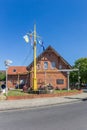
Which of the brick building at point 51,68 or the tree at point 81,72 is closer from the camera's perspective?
the brick building at point 51,68

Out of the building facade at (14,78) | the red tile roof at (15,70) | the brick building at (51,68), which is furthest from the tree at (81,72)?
the brick building at (51,68)

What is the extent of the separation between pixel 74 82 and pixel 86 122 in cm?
8566

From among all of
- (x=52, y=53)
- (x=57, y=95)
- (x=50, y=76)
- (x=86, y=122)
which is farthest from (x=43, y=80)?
(x=86, y=122)

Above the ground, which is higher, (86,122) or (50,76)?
(50,76)

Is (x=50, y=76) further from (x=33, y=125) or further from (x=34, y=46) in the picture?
(x=33, y=125)

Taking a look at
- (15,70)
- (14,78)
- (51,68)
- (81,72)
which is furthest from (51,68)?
(81,72)

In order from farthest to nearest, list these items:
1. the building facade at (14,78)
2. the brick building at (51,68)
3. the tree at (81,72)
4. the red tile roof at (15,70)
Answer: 1. the tree at (81,72)
2. the red tile roof at (15,70)
3. the building facade at (14,78)
4. the brick building at (51,68)

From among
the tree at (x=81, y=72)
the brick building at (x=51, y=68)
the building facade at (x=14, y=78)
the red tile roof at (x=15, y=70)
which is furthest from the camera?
the tree at (x=81, y=72)

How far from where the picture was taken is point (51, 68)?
63.4 m

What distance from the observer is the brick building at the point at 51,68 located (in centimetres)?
6203

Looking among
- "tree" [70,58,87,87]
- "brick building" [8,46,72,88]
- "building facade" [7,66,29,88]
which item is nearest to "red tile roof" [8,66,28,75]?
"building facade" [7,66,29,88]

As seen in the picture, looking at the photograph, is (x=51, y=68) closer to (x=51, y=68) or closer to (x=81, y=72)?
(x=51, y=68)

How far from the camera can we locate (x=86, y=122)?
13461mm

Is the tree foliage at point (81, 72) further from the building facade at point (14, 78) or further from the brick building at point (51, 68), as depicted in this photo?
the brick building at point (51, 68)
